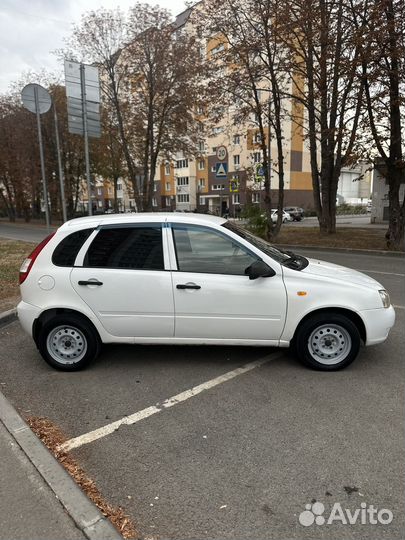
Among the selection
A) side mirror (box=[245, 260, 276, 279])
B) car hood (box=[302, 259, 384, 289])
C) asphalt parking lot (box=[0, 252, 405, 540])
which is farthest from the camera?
car hood (box=[302, 259, 384, 289])

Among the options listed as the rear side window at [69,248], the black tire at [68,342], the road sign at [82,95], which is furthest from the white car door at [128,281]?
the road sign at [82,95]

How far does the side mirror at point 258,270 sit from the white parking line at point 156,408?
1.04 metres

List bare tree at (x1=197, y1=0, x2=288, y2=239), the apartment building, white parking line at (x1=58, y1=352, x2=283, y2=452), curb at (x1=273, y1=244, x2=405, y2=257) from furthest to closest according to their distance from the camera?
1. the apartment building
2. bare tree at (x1=197, y1=0, x2=288, y2=239)
3. curb at (x1=273, y1=244, x2=405, y2=257)
4. white parking line at (x1=58, y1=352, x2=283, y2=452)

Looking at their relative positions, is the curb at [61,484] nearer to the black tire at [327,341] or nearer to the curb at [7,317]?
the black tire at [327,341]

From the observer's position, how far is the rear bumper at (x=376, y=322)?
390 cm

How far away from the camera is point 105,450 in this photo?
2.82m

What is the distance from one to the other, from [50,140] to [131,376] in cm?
3112

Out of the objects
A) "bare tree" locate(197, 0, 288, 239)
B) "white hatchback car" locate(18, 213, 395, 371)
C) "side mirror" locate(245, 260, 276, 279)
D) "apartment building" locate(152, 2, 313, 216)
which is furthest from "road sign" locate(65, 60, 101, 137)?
"apartment building" locate(152, 2, 313, 216)

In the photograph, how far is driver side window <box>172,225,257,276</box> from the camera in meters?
3.93

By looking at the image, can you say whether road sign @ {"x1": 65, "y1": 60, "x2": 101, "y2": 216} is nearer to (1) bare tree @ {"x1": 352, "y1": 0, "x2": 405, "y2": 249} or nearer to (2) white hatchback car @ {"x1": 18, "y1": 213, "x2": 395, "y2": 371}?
(2) white hatchback car @ {"x1": 18, "y1": 213, "x2": 395, "y2": 371}

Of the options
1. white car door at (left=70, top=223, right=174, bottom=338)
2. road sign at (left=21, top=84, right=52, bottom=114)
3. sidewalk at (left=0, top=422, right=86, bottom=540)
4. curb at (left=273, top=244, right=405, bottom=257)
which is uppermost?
road sign at (left=21, top=84, right=52, bottom=114)

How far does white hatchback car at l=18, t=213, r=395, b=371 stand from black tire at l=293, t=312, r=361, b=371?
0.03 feet

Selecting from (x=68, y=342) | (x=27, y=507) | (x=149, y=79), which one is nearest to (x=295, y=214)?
(x=149, y=79)

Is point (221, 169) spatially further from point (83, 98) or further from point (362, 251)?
point (83, 98)
